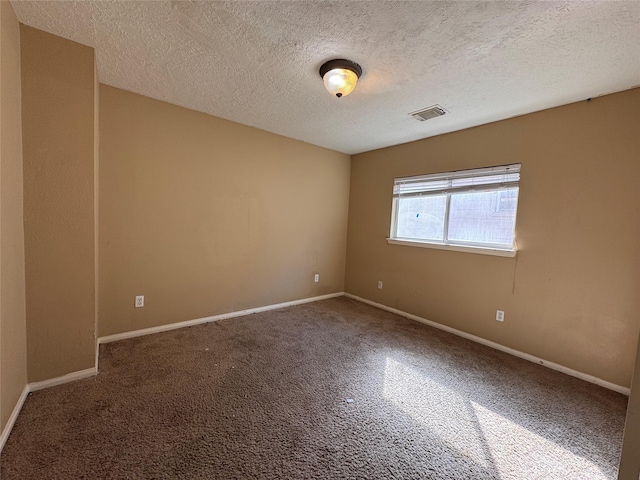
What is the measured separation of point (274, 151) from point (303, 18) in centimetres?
209

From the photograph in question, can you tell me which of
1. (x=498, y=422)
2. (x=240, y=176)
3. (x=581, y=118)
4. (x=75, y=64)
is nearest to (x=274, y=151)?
(x=240, y=176)

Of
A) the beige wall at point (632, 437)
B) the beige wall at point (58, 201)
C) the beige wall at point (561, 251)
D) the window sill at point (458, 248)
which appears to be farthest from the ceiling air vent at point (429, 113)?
the beige wall at point (58, 201)

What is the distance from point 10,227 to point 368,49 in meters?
2.44

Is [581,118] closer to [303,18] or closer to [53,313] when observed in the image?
[303,18]

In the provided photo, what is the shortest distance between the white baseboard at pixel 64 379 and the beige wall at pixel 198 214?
25.6 inches

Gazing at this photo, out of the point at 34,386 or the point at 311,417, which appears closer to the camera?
the point at 311,417

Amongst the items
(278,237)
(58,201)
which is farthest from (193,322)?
(58,201)

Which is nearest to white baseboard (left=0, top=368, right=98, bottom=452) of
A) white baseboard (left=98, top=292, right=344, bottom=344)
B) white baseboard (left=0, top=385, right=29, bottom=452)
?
white baseboard (left=0, top=385, right=29, bottom=452)

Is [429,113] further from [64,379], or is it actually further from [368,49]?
[64,379]

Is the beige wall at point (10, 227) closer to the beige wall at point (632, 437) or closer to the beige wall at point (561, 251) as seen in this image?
the beige wall at point (632, 437)

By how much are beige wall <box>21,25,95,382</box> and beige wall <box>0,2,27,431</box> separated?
0.07m

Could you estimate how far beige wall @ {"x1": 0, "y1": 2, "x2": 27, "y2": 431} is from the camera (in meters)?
1.42

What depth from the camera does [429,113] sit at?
8.91 feet

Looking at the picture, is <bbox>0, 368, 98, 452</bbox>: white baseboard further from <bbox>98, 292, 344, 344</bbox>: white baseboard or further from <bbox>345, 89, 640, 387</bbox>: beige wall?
<bbox>345, 89, 640, 387</bbox>: beige wall
